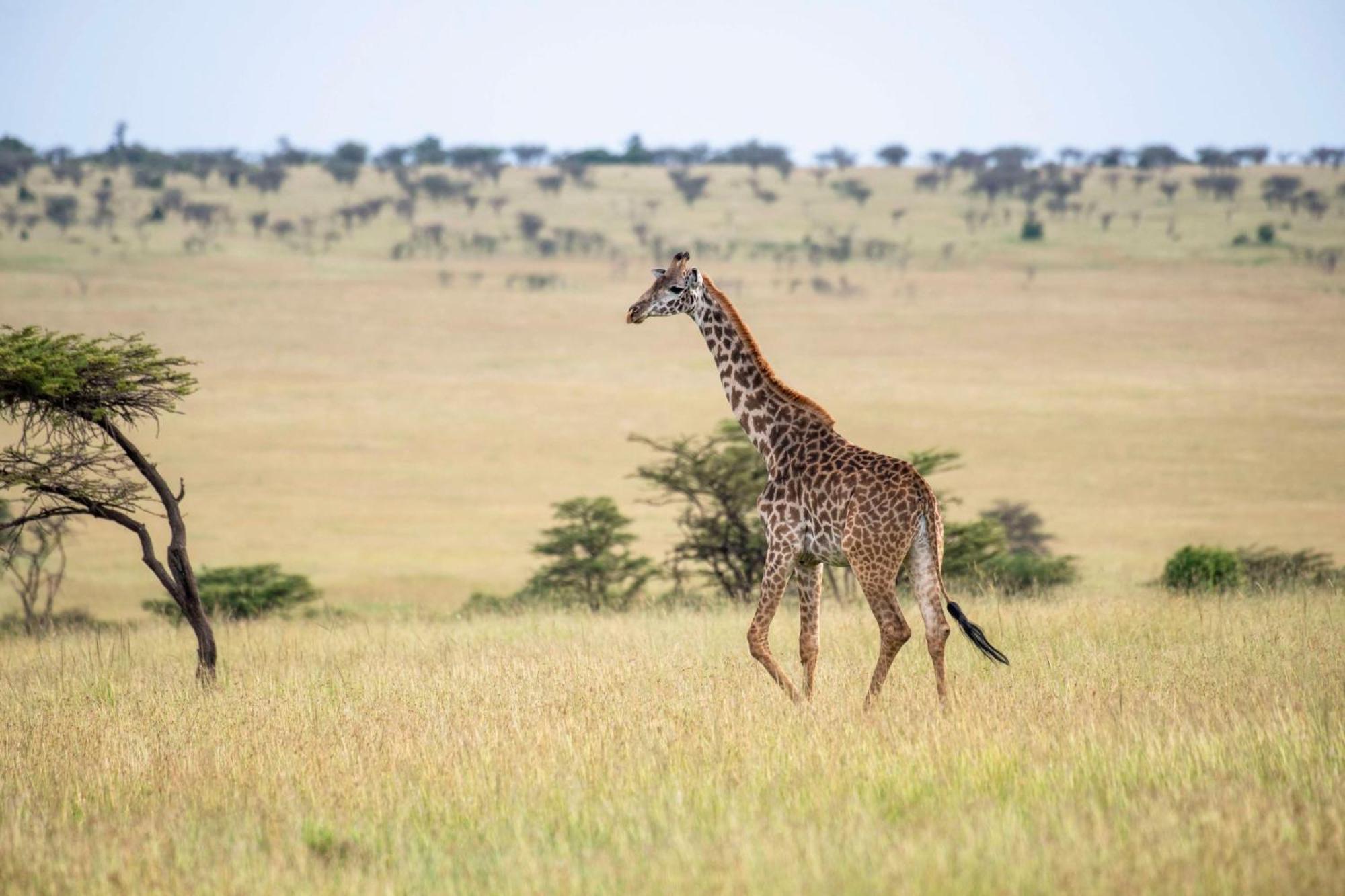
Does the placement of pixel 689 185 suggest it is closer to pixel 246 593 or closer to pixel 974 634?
pixel 246 593

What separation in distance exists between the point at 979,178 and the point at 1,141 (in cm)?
7531

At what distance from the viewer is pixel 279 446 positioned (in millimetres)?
42250

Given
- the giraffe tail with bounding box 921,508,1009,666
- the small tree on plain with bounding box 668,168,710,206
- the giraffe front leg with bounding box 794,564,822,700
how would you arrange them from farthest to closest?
the small tree on plain with bounding box 668,168,710,206 → the giraffe front leg with bounding box 794,564,822,700 → the giraffe tail with bounding box 921,508,1009,666

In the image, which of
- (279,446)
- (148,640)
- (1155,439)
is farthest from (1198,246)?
(148,640)

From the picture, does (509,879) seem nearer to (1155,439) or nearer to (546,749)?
(546,749)

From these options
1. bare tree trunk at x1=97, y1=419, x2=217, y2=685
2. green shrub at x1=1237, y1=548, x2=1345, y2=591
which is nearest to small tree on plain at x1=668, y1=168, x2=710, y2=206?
green shrub at x1=1237, y1=548, x2=1345, y2=591

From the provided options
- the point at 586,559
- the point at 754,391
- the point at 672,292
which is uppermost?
the point at 672,292

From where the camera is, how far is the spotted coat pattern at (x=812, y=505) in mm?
8359

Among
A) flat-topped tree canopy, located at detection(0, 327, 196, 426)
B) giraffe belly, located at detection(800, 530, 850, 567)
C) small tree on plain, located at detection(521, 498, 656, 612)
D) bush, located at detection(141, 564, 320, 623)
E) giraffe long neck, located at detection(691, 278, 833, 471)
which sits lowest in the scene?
bush, located at detection(141, 564, 320, 623)

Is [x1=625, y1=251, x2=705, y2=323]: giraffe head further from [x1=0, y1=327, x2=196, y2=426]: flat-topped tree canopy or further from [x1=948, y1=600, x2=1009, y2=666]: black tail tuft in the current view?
[x1=0, y1=327, x2=196, y2=426]: flat-topped tree canopy

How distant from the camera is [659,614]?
15.1m

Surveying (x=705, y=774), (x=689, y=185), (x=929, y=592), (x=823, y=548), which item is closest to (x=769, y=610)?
(x=823, y=548)

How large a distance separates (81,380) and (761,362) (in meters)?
5.11

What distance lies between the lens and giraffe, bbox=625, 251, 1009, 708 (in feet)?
27.4
